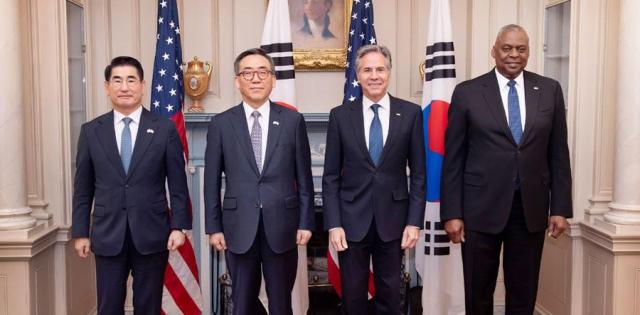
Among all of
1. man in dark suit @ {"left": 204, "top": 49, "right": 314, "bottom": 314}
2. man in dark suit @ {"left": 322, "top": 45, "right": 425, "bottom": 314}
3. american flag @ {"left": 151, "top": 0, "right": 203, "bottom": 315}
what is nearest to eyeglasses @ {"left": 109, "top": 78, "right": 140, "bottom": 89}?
man in dark suit @ {"left": 204, "top": 49, "right": 314, "bottom": 314}

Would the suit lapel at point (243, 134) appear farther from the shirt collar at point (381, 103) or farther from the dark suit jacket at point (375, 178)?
the shirt collar at point (381, 103)

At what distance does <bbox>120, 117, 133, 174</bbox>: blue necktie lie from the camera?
9.52 feet

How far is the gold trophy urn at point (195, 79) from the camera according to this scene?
4484mm

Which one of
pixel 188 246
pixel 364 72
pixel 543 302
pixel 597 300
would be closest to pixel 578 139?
pixel 597 300

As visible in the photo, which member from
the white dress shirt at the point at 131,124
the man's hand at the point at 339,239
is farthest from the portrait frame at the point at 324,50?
the man's hand at the point at 339,239

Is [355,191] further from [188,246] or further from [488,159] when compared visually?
[188,246]

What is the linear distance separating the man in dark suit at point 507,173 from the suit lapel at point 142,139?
1422 mm

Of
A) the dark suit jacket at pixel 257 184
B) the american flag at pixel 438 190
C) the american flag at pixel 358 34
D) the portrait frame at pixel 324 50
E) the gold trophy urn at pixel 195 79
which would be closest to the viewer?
the dark suit jacket at pixel 257 184

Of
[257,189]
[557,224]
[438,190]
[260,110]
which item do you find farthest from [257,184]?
[438,190]

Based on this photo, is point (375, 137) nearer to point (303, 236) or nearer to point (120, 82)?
point (303, 236)

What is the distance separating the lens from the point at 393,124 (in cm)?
290

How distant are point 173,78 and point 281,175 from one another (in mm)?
1687

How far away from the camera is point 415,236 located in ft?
9.43

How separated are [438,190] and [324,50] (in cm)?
146
